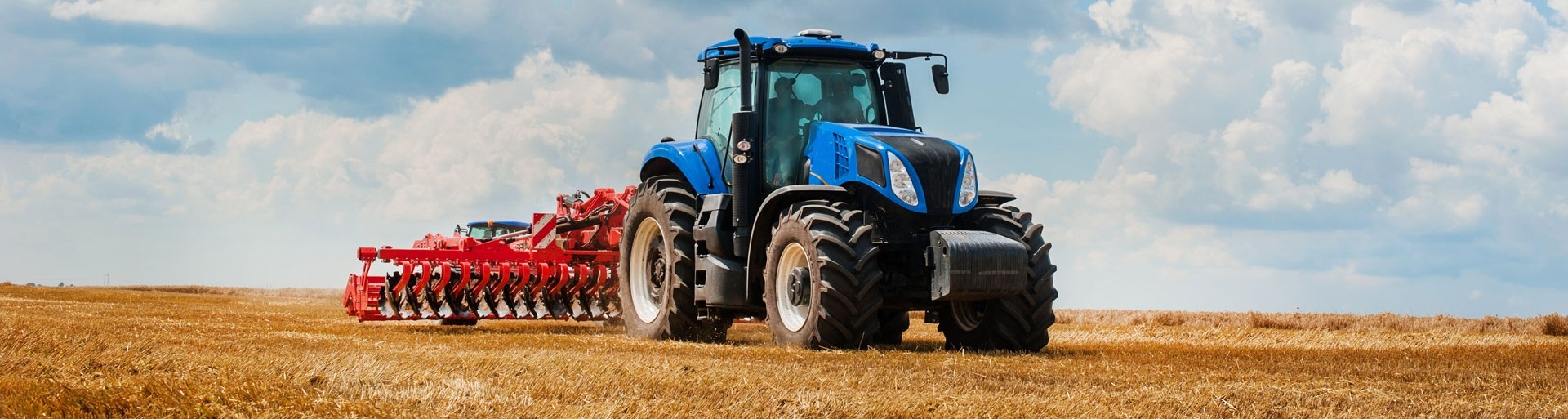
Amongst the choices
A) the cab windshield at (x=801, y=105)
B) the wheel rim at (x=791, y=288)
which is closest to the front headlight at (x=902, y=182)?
the wheel rim at (x=791, y=288)

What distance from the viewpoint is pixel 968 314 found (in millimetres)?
10094

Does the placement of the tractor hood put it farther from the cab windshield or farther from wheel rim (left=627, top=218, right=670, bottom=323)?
wheel rim (left=627, top=218, right=670, bottom=323)

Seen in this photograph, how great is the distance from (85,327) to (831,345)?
18.9 ft

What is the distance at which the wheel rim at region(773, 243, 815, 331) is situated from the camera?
9.79 m

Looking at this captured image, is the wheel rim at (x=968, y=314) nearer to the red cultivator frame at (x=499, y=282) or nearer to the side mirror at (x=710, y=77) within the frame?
the side mirror at (x=710, y=77)

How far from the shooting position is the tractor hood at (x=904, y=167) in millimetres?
9641

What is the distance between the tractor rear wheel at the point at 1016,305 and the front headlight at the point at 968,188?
6.1 inches

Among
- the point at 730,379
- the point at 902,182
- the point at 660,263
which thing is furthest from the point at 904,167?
the point at 730,379

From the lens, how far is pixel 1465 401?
655 centimetres

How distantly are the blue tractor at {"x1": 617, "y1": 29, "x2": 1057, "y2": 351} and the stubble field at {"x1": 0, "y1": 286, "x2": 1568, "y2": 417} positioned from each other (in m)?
0.40

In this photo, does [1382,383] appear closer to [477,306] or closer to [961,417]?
[961,417]

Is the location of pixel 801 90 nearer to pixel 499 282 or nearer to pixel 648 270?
pixel 648 270

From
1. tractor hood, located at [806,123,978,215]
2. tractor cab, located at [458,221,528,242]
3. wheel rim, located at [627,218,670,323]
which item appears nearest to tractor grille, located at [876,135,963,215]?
tractor hood, located at [806,123,978,215]

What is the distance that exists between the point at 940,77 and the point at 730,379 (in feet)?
17.3
